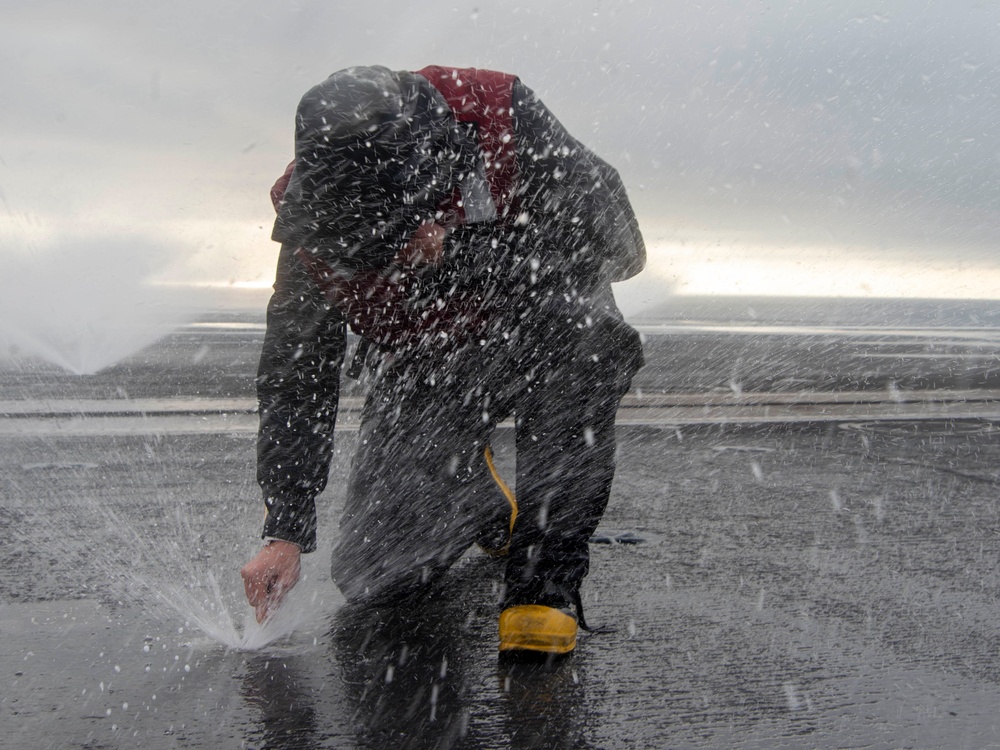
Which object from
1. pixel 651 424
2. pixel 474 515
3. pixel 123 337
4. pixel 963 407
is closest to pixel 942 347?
pixel 963 407

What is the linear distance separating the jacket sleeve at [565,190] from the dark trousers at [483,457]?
0.19 metres

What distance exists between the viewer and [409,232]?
2449mm

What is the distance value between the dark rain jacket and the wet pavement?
422mm

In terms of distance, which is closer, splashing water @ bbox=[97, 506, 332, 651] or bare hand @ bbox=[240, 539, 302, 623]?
bare hand @ bbox=[240, 539, 302, 623]

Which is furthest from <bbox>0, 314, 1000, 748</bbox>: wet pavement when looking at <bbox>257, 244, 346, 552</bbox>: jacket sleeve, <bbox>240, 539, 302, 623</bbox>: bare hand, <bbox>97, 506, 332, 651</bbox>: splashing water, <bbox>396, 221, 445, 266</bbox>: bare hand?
<bbox>396, 221, 445, 266</bbox>: bare hand

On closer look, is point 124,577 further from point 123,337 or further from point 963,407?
point 123,337

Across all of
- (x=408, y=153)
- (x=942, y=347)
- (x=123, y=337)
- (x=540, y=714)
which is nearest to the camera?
(x=540, y=714)

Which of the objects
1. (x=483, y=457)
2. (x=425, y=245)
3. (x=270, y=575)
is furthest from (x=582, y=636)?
(x=425, y=245)

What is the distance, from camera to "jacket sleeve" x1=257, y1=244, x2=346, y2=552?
2.54 metres

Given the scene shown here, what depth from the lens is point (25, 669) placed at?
2430 millimetres

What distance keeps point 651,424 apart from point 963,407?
2.78 metres

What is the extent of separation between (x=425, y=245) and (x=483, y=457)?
29.1 inches

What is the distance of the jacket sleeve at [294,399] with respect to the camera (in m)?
2.54

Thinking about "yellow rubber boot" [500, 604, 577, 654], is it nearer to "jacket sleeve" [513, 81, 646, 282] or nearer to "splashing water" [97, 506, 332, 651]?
"splashing water" [97, 506, 332, 651]
